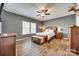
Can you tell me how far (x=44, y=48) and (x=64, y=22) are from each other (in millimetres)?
728

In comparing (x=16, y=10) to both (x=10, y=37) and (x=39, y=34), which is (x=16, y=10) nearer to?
(x=10, y=37)

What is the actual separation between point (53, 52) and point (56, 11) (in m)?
0.90

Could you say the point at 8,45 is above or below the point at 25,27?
below

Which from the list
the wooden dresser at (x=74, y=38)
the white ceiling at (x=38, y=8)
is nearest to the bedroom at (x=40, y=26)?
the white ceiling at (x=38, y=8)

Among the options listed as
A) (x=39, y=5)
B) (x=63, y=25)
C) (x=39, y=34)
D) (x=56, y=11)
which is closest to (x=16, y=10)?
(x=39, y=5)

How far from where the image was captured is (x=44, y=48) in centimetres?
205

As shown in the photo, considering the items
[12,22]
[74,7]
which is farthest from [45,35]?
[74,7]

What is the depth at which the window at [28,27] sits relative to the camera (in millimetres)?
2126

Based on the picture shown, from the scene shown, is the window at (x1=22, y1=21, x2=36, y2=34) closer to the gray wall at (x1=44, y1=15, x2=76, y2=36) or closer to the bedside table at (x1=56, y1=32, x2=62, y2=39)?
the gray wall at (x1=44, y1=15, x2=76, y2=36)

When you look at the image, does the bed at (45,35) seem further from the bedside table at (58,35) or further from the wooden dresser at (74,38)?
the wooden dresser at (74,38)

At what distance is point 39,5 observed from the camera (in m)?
2.08

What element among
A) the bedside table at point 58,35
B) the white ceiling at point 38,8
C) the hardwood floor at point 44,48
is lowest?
the hardwood floor at point 44,48

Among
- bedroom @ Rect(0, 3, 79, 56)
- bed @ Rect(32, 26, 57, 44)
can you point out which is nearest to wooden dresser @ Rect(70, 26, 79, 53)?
bedroom @ Rect(0, 3, 79, 56)

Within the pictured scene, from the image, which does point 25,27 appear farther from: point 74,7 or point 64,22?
point 74,7
